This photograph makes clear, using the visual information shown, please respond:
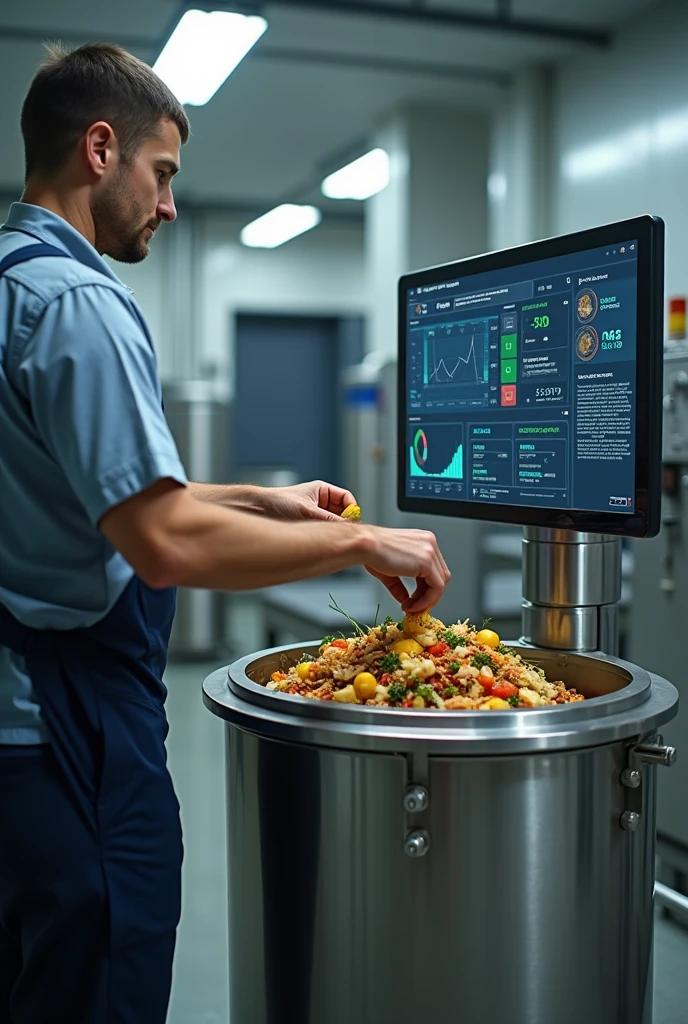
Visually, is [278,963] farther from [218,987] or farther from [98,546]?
[218,987]

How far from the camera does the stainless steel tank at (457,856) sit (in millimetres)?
1341

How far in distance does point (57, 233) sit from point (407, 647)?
2.51 ft

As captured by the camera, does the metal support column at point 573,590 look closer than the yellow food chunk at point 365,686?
No

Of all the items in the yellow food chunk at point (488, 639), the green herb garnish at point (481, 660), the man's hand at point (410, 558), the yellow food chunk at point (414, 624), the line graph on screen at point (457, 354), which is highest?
the line graph on screen at point (457, 354)

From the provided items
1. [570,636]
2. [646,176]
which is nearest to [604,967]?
[570,636]

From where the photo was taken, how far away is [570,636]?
184 cm

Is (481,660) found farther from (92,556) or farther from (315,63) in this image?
(315,63)

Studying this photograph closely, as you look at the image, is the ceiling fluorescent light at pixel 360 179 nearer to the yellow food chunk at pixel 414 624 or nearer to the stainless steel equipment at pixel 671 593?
the stainless steel equipment at pixel 671 593

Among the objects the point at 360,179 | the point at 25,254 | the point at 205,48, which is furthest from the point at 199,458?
the point at 25,254

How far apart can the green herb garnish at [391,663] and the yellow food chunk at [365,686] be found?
0.05 meters

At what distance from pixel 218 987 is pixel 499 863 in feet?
4.43

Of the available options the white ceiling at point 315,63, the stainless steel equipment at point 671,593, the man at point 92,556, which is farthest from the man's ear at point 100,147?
the white ceiling at point 315,63

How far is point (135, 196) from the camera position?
4.49 feet

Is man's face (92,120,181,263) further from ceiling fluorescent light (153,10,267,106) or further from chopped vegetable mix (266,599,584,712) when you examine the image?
ceiling fluorescent light (153,10,267,106)
